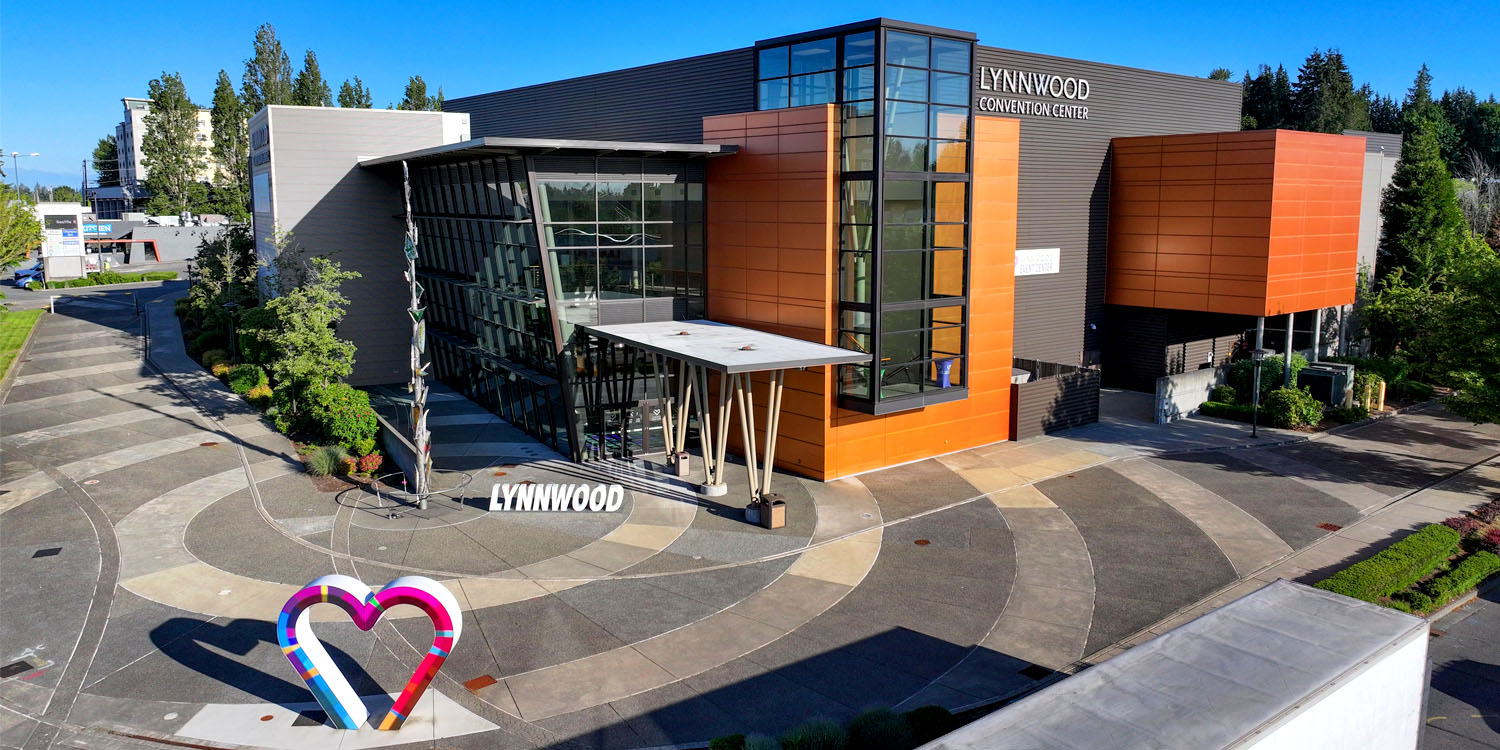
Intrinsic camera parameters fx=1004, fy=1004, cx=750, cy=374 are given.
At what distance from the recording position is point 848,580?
775 inches

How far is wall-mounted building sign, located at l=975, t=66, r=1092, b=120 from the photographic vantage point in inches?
1323

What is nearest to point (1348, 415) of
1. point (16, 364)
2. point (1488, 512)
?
point (1488, 512)

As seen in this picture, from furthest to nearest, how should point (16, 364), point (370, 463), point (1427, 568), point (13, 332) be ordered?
point (13, 332)
point (16, 364)
point (370, 463)
point (1427, 568)

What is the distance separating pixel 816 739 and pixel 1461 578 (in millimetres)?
14365

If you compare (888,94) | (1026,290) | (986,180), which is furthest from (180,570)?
(1026,290)

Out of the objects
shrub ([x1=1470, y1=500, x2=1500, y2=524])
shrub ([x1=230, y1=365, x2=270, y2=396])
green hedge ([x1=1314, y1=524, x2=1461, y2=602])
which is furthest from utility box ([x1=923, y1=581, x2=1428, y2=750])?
shrub ([x1=230, y1=365, x2=270, y2=396])

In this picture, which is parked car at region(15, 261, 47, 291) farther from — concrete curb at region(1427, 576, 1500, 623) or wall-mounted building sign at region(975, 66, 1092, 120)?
concrete curb at region(1427, 576, 1500, 623)

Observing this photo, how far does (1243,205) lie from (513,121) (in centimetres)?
3204

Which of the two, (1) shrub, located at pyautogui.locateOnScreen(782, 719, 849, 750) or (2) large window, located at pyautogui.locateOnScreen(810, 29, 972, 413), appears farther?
(2) large window, located at pyautogui.locateOnScreen(810, 29, 972, 413)

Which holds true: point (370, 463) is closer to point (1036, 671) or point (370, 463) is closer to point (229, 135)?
point (1036, 671)

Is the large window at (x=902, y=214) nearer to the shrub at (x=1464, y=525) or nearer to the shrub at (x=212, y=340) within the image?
the shrub at (x=1464, y=525)

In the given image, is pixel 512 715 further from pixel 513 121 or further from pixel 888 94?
pixel 513 121

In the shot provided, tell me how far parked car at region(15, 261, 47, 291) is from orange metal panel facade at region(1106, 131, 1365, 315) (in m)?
72.7

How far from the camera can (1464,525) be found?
22.5 metres
